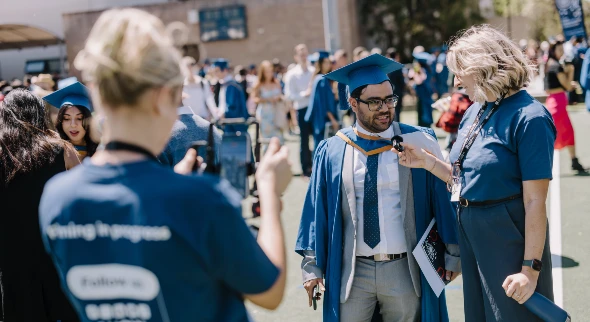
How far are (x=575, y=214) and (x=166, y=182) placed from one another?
23.7 ft

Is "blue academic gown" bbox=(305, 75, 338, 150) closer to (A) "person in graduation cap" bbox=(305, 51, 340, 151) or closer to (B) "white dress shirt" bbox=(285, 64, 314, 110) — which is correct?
(A) "person in graduation cap" bbox=(305, 51, 340, 151)

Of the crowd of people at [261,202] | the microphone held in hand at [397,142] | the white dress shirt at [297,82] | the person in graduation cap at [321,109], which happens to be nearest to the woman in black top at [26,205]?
the crowd of people at [261,202]

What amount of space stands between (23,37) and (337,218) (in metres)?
37.0

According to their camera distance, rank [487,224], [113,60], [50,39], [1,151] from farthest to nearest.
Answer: [50,39] → [1,151] → [487,224] → [113,60]

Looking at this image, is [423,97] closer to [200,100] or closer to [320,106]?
[320,106]

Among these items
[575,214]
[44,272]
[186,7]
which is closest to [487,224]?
[44,272]

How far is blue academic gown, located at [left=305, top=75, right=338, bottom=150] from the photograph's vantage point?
11.3m

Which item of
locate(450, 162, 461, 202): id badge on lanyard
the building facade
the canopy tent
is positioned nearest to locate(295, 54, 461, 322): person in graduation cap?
locate(450, 162, 461, 202): id badge on lanyard

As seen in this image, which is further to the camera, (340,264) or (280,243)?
(340,264)

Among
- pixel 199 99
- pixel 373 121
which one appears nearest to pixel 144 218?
pixel 373 121

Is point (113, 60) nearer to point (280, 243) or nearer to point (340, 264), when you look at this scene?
point (280, 243)

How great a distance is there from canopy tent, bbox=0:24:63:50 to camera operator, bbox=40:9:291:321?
117 ft

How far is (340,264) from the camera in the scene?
3.70 meters

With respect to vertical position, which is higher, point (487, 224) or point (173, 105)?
point (173, 105)
